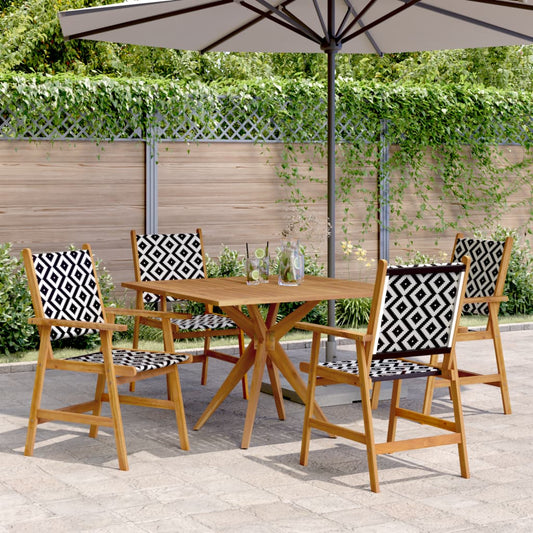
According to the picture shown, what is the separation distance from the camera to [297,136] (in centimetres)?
857

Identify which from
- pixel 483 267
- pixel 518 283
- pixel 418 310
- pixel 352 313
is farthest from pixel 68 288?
pixel 518 283

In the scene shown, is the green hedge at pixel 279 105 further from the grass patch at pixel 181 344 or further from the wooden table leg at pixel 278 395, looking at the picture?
the wooden table leg at pixel 278 395

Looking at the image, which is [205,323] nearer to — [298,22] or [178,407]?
[178,407]

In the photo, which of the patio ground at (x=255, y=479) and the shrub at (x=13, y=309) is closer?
the patio ground at (x=255, y=479)

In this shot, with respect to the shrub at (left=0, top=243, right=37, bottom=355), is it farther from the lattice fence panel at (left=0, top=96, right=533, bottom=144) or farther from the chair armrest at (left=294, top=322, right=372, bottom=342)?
the chair armrest at (left=294, top=322, right=372, bottom=342)

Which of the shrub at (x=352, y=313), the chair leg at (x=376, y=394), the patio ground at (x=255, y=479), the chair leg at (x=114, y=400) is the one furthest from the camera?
the shrub at (x=352, y=313)

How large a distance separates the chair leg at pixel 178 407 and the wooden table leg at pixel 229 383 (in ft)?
1.16

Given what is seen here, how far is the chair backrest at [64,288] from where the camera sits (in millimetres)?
4555

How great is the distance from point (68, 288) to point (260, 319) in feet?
3.31

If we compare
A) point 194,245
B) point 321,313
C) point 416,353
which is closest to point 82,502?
point 416,353

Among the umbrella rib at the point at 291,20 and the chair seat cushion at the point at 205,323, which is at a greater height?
the umbrella rib at the point at 291,20

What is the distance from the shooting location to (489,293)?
5.60 m

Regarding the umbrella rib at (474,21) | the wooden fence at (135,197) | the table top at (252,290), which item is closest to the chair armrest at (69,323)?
the table top at (252,290)

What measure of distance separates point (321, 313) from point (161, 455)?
12.8ft
